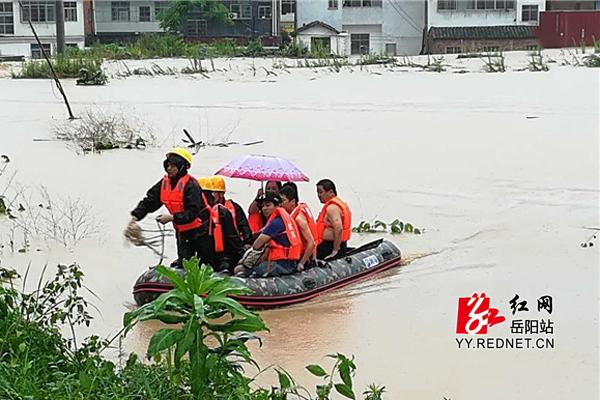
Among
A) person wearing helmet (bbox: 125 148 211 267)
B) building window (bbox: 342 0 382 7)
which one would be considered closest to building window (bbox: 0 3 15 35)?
building window (bbox: 342 0 382 7)

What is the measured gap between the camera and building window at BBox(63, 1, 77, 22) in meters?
43.7

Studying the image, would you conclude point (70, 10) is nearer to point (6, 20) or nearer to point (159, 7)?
point (6, 20)

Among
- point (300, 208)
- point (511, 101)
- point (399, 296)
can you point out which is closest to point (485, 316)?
point (399, 296)

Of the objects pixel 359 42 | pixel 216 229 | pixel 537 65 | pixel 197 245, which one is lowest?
pixel 197 245

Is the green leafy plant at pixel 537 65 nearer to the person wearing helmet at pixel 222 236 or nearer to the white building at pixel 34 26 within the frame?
the person wearing helmet at pixel 222 236

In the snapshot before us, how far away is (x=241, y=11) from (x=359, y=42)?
16.3 ft

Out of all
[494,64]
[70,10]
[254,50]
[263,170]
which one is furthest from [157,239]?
[70,10]

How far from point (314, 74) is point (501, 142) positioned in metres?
13.0

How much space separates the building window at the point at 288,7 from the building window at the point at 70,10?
7.95 metres

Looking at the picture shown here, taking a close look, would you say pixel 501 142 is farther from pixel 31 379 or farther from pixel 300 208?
pixel 31 379

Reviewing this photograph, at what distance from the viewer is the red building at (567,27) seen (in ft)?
127

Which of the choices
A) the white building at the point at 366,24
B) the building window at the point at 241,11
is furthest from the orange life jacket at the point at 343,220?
the building window at the point at 241,11

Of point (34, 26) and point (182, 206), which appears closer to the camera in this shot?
point (182, 206)

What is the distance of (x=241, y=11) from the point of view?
45.0m
